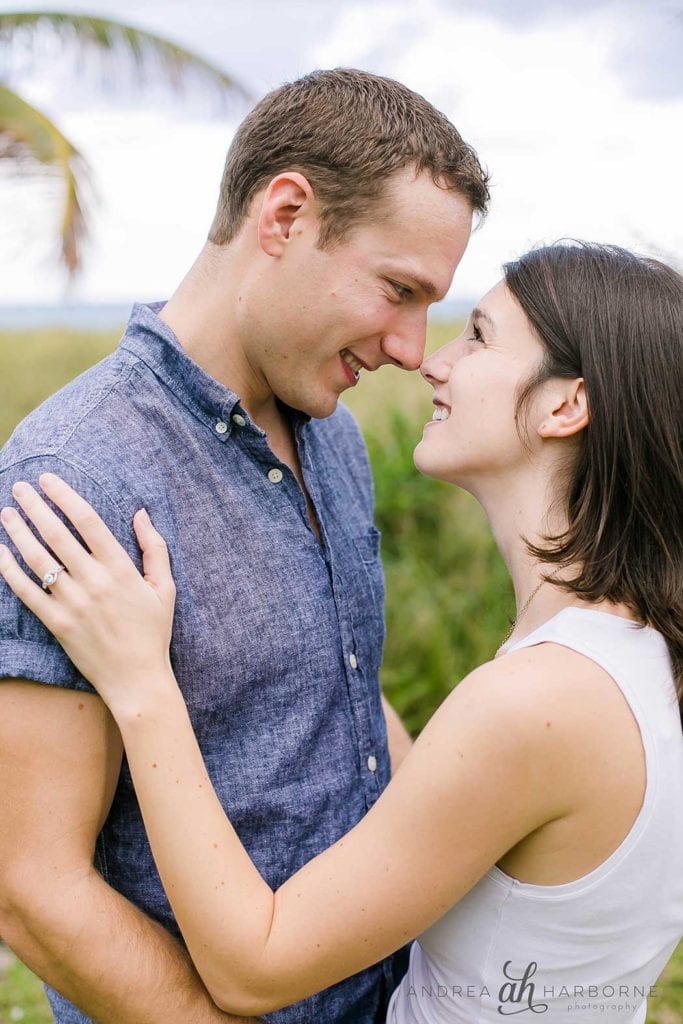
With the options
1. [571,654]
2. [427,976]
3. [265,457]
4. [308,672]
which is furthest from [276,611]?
[427,976]

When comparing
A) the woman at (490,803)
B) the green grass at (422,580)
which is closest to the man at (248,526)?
the woman at (490,803)

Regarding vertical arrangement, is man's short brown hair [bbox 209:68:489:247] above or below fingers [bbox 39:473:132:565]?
above

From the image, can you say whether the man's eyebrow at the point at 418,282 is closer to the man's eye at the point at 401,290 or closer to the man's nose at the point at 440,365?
the man's eye at the point at 401,290

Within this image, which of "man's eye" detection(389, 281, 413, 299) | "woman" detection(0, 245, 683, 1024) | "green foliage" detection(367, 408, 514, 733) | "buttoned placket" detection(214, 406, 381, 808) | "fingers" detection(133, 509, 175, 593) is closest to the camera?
"woman" detection(0, 245, 683, 1024)

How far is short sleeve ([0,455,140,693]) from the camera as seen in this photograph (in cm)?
184

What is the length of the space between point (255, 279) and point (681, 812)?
4.68 feet

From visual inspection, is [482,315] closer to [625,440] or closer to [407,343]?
[407,343]

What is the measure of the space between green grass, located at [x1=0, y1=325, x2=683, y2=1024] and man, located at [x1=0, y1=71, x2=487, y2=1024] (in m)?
2.51

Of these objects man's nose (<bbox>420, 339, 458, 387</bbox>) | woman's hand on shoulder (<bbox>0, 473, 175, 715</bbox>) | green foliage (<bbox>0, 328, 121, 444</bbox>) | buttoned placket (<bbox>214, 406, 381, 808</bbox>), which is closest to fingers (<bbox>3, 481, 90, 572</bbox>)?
woman's hand on shoulder (<bbox>0, 473, 175, 715</bbox>)

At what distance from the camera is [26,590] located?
1853 mm

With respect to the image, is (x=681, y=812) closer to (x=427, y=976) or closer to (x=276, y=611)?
(x=427, y=976)

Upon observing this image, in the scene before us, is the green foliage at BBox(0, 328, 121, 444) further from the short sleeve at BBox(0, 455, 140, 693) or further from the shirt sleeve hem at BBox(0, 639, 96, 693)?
the shirt sleeve hem at BBox(0, 639, 96, 693)

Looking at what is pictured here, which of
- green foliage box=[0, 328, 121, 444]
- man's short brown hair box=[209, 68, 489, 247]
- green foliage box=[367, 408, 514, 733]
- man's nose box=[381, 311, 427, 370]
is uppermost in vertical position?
man's short brown hair box=[209, 68, 489, 247]

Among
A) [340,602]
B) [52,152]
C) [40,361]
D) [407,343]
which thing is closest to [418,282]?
[407,343]
